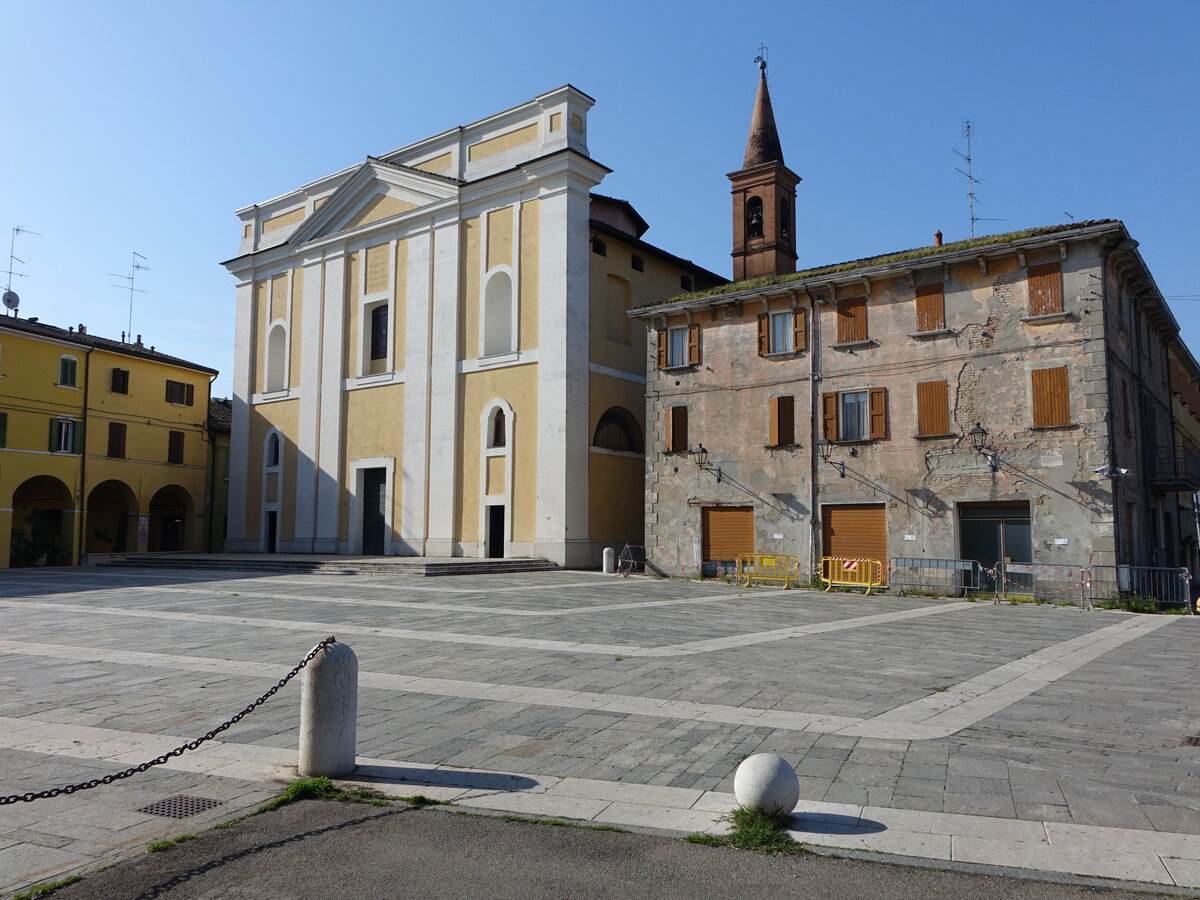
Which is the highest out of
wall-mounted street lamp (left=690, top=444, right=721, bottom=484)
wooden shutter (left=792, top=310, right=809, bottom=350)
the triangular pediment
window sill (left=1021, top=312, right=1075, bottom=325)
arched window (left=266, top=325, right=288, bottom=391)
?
the triangular pediment

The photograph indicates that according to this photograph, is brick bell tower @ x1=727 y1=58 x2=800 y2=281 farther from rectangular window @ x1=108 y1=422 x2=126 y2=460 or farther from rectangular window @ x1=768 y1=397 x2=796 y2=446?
rectangular window @ x1=108 y1=422 x2=126 y2=460

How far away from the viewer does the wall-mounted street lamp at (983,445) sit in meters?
21.3

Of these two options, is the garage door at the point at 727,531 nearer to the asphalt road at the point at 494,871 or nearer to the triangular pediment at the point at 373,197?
the triangular pediment at the point at 373,197

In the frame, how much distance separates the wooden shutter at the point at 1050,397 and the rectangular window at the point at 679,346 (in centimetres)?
954

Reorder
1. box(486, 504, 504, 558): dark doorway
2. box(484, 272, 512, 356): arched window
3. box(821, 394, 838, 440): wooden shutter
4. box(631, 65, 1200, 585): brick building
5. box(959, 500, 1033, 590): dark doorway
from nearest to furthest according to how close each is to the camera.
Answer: box(631, 65, 1200, 585): brick building → box(959, 500, 1033, 590): dark doorway → box(821, 394, 838, 440): wooden shutter → box(486, 504, 504, 558): dark doorway → box(484, 272, 512, 356): arched window

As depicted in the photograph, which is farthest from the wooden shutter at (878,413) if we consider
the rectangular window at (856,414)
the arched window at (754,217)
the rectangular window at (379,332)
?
the rectangular window at (379,332)

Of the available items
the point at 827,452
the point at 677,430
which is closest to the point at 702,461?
the point at 677,430

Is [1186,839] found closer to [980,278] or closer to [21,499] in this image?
[980,278]

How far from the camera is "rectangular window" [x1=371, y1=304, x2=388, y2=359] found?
35125 millimetres

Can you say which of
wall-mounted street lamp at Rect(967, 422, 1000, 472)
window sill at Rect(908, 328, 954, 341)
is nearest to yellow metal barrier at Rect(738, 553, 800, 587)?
wall-mounted street lamp at Rect(967, 422, 1000, 472)

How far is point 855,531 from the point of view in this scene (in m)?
23.5

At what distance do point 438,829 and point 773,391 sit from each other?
71.0ft

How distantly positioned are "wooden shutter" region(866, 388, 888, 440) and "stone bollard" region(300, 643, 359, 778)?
1972 centimetres

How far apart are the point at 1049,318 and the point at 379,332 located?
24.2m
